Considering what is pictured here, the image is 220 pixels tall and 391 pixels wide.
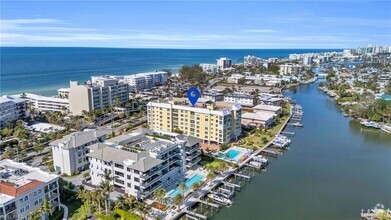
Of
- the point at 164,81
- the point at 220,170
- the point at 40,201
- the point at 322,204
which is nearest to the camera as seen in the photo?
the point at 40,201

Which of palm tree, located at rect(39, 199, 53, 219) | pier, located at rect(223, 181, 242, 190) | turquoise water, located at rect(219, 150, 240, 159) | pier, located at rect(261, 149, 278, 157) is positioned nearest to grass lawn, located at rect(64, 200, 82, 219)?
palm tree, located at rect(39, 199, 53, 219)

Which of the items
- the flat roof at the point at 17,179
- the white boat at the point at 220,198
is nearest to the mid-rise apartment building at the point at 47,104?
the flat roof at the point at 17,179

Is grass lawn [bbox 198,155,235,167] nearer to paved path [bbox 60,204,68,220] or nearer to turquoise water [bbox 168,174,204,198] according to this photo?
turquoise water [bbox 168,174,204,198]

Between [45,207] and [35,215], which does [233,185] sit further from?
[35,215]

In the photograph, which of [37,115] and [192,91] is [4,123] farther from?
[192,91]

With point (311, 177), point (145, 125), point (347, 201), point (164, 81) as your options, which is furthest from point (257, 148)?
point (164, 81)

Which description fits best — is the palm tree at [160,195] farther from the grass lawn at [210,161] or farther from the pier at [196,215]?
the grass lawn at [210,161]

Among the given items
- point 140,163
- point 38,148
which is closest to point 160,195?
point 140,163
